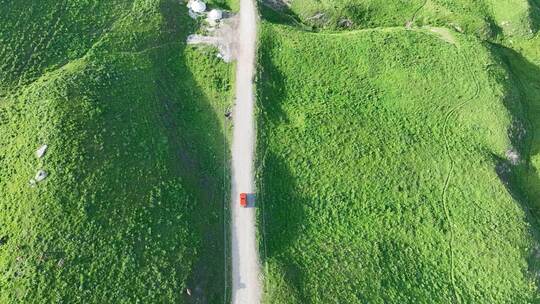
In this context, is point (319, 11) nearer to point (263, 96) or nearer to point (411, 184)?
point (263, 96)

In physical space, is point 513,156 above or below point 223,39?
above

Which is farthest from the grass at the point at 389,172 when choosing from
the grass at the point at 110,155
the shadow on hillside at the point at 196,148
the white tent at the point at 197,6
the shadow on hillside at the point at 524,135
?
the white tent at the point at 197,6

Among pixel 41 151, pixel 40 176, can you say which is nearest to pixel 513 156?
pixel 40 176

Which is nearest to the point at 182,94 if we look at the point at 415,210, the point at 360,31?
the point at 360,31

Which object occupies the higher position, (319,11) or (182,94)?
(319,11)

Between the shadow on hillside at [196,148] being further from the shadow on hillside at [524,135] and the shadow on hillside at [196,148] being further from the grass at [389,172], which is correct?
the shadow on hillside at [524,135]

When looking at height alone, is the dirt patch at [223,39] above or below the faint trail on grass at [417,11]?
below

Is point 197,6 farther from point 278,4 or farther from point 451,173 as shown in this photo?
point 451,173
